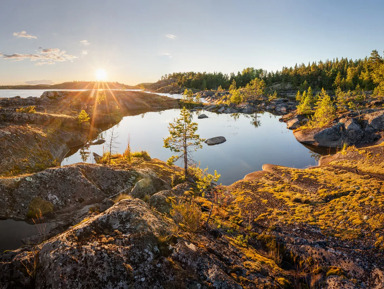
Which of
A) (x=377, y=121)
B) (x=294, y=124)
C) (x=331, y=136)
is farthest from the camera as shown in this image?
(x=294, y=124)

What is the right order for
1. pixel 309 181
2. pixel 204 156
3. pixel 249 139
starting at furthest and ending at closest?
pixel 249 139 < pixel 204 156 < pixel 309 181

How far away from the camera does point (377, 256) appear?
1046cm

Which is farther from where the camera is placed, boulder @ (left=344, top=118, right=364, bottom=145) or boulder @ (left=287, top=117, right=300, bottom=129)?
boulder @ (left=287, top=117, right=300, bottom=129)

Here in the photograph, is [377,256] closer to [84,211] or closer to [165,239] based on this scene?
[165,239]

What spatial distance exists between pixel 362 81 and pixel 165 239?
18117cm

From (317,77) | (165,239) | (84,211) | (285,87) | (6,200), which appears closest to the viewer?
(165,239)

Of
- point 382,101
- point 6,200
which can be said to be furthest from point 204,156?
point 382,101

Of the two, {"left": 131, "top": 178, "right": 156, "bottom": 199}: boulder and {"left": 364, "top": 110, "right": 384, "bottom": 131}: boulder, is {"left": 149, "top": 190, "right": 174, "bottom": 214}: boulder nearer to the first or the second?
{"left": 131, "top": 178, "right": 156, "bottom": 199}: boulder

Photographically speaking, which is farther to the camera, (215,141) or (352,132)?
(215,141)

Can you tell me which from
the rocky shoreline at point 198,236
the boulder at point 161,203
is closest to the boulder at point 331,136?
the rocky shoreline at point 198,236

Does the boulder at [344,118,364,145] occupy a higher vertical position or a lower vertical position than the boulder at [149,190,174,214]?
higher

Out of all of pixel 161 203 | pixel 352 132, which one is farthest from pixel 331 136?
pixel 161 203

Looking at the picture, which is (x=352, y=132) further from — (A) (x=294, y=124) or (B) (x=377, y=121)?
(A) (x=294, y=124)

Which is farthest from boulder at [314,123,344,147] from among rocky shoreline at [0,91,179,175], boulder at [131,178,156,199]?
rocky shoreline at [0,91,179,175]
